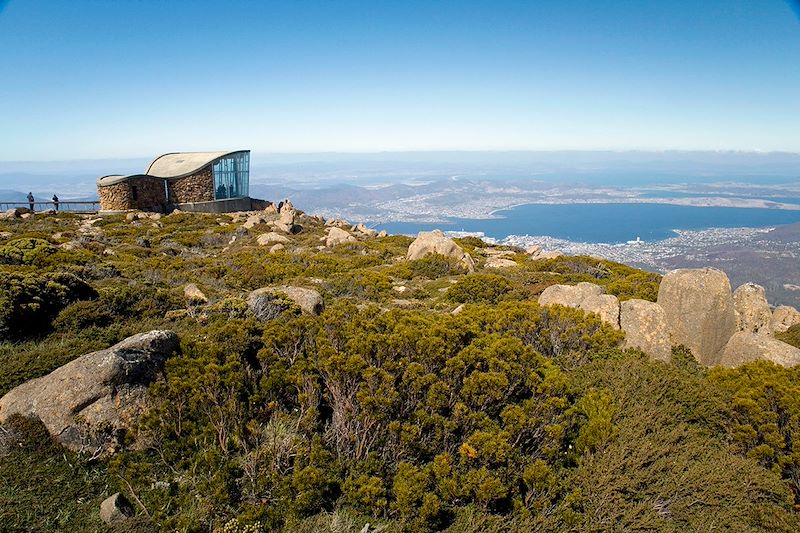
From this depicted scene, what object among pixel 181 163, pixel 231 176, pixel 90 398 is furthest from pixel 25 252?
pixel 231 176

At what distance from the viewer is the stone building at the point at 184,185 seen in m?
30.1

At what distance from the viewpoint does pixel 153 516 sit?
406cm

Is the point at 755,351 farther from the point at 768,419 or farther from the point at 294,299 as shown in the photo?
the point at 294,299

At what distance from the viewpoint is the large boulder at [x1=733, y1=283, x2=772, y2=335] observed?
9.14 metres

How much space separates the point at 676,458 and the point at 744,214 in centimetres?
18241

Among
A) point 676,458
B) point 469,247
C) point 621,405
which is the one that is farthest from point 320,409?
point 469,247

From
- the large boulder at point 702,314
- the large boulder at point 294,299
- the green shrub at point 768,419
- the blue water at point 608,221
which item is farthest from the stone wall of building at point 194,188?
the blue water at point 608,221

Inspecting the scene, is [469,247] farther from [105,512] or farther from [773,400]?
[105,512]

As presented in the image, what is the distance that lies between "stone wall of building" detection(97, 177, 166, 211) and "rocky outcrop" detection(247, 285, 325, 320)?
2702 cm

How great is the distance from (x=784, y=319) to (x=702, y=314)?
291cm

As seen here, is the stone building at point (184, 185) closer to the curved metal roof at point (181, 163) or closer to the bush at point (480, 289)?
the curved metal roof at point (181, 163)

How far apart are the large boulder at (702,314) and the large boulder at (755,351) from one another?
489mm

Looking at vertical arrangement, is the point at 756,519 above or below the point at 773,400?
below

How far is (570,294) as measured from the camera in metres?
9.45
